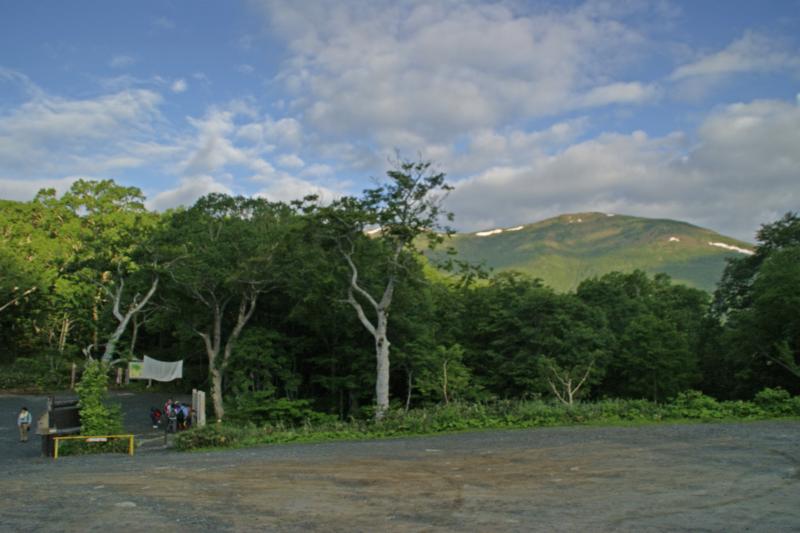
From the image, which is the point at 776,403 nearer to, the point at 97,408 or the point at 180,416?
the point at 97,408

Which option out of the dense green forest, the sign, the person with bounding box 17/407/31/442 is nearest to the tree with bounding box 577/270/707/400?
the dense green forest

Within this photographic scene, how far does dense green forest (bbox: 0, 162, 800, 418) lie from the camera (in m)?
28.7

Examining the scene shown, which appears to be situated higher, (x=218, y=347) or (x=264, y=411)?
(x=218, y=347)

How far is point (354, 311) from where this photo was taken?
3200 cm

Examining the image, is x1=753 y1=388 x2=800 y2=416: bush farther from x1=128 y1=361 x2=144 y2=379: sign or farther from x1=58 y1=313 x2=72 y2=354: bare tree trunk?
x1=58 y1=313 x2=72 y2=354: bare tree trunk

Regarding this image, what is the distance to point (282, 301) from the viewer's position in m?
37.1

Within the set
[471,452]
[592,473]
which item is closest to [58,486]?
[471,452]

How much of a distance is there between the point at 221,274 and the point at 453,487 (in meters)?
23.9

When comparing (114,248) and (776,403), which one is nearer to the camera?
(776,403)

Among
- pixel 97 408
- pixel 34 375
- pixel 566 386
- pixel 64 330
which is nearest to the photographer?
pixel 97 408

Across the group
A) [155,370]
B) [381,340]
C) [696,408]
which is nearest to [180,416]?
[155,370]

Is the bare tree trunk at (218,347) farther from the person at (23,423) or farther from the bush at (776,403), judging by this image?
the bush at (776,403)

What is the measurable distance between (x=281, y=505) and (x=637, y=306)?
4378cm

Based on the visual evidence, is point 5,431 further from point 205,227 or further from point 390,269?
point 390,269
